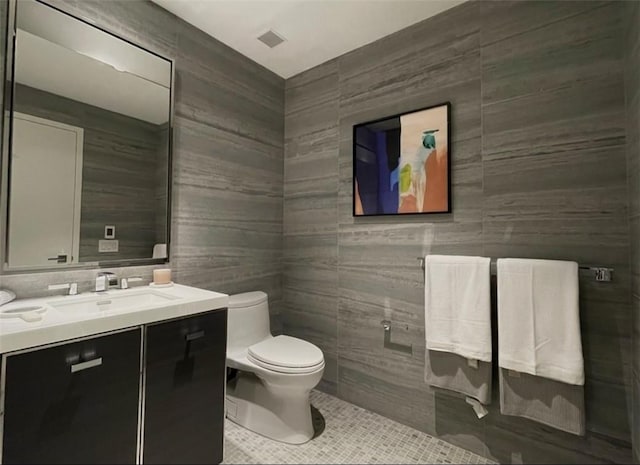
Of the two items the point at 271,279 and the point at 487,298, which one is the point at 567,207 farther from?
the point at 271,279

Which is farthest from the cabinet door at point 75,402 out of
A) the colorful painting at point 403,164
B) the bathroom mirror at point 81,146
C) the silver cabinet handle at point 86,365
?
the colorful painting at point 403,164

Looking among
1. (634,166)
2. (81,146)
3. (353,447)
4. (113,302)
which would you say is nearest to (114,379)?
(113,302)

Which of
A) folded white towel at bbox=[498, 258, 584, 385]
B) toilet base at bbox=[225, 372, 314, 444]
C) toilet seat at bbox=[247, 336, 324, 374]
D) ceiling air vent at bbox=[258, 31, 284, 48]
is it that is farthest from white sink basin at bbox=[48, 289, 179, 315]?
ceiling air vent at bbox=[258, 31, 284, 48]

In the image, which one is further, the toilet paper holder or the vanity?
the toilet paper holder

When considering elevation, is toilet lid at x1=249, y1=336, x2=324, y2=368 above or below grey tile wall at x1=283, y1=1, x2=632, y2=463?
below

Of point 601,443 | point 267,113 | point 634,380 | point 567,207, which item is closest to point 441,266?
point 567,207

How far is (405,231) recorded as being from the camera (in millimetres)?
1942

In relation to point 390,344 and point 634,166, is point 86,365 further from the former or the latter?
point 634,166

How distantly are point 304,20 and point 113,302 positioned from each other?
1886 millimetres

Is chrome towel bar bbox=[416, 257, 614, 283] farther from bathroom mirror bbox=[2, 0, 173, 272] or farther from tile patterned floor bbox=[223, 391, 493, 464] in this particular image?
bathroom mirror bbox=[2, 0, 173, 272]

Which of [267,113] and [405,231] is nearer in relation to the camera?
[405,231]

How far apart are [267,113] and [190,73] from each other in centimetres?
64

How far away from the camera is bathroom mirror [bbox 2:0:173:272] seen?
4.49ft

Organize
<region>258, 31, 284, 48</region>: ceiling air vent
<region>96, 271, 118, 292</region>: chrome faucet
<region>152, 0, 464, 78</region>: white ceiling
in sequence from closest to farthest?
<region>96, 271, 118, 292</region>: chrome faucet < <region>152, 0, 464, 78</region>: white ceiling < <region>258, 31, 284, 48</region>: ceiling air vent
